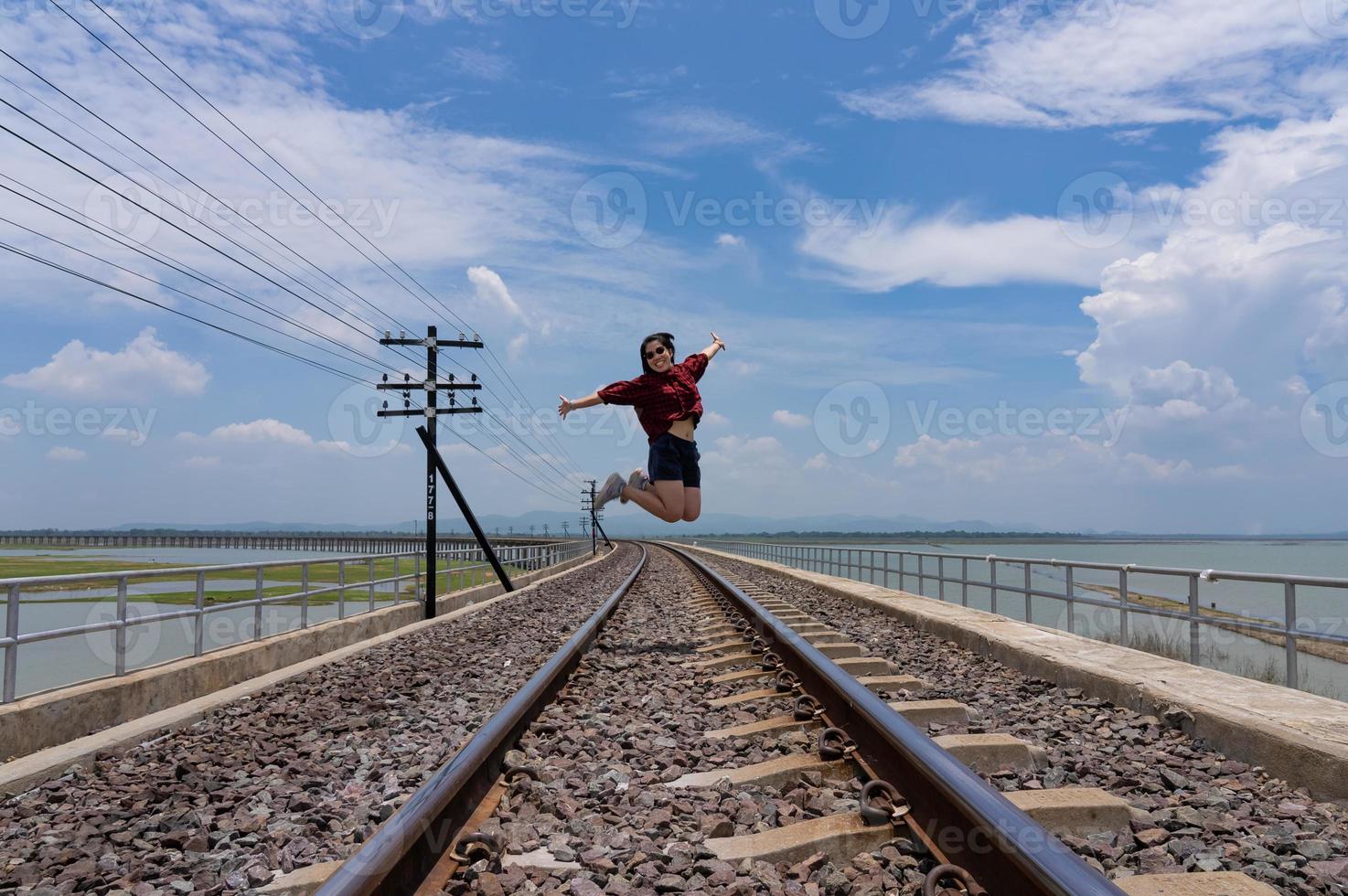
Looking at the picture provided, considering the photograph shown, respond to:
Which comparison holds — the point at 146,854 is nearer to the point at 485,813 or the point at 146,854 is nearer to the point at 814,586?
the point at 485,813

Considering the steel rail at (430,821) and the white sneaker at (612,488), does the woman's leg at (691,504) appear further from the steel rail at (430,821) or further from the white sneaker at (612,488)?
the steel rail at (430,821)

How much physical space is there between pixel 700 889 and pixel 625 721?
2.35m

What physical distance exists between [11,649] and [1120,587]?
323 inches

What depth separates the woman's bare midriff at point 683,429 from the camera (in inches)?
287

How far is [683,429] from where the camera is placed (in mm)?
7348

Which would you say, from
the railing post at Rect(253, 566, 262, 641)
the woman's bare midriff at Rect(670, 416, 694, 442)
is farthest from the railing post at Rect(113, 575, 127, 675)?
the woman's bare midriff at Rect(670, 416, 694, 442)

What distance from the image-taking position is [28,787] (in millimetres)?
4262

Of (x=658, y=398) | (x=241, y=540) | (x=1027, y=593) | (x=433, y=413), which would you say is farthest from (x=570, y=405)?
(x=241, y=540)

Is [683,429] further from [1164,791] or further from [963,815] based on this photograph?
[963,815]

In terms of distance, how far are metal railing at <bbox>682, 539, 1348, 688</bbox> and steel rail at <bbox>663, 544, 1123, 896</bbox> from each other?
3.26m

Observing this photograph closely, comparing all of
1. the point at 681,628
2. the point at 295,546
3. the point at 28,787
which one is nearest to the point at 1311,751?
the point at 28,787

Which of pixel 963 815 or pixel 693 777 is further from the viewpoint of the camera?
pixel 693 777

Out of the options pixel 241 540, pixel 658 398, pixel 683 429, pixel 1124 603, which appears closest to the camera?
pixel 658 398

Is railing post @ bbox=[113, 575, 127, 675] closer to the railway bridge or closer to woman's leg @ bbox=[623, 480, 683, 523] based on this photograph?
the railway bridge
